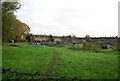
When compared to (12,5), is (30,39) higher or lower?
lower

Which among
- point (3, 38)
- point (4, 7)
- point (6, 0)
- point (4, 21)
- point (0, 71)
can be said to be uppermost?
point (6, 0)

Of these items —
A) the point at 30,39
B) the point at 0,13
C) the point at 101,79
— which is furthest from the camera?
the point at 30,39

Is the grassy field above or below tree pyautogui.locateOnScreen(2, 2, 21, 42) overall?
below

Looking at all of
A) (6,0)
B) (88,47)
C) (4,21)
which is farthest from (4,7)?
(88,47)

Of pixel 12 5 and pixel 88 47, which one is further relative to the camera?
pixel 88 47

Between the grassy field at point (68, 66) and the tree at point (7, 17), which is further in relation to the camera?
the tree at point (7, 17)

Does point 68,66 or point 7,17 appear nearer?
point 68,66

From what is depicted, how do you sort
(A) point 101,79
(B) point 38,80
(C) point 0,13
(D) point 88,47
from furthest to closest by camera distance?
(D) point 88,47 → (C) point 0,13 → (A) point 101,79 → (B) point 38,80

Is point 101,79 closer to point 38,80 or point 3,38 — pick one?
point 38,80

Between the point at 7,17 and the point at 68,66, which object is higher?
the point at 7,17

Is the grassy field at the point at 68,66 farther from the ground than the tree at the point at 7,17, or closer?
closer

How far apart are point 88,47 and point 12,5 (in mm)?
21046

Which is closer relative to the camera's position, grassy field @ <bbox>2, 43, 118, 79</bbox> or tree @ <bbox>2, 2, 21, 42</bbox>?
grassy field @ <bbox>2, 43, 118, 79</bbox>

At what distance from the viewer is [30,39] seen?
2363 inches
